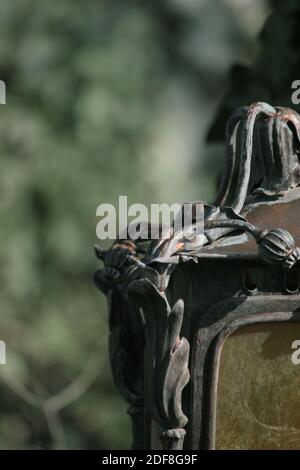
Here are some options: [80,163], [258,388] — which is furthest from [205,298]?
[80,163]

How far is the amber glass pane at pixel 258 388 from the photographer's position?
1.83 metres

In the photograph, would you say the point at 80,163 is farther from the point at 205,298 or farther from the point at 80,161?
the point at 205,298

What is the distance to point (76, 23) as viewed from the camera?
3709mm

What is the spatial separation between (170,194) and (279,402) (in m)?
1.87

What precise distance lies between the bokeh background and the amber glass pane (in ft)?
5.93

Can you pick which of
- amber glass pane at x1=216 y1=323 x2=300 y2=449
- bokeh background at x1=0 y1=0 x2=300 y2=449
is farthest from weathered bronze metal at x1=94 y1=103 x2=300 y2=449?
bokeh background at x1=0 y1=0 x2=300 y2=449

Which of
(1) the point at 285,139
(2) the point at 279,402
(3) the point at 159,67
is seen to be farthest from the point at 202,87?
(2) the point at 279,402

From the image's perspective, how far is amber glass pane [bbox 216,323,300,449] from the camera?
1833mm

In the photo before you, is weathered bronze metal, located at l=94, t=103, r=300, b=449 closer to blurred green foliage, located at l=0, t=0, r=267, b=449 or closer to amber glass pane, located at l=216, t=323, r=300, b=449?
amber glass pane, located at l=216, t=323, r=300, b=449

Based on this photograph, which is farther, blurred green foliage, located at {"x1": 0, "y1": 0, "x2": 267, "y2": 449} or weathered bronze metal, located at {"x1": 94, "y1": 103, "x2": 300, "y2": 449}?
blurred green foliage, located at {"x1": 0, "y1": 0, "x2": 267, "y2": 449}

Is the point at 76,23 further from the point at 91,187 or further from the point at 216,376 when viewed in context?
the point at 216,376

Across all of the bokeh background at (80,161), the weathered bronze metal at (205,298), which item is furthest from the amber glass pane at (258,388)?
the bokeh background at (80,161)

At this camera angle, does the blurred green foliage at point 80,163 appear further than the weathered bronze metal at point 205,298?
Yes

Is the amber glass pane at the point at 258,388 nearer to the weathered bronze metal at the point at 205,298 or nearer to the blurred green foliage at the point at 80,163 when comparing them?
the weathered bronze metal at the point at 205,298
